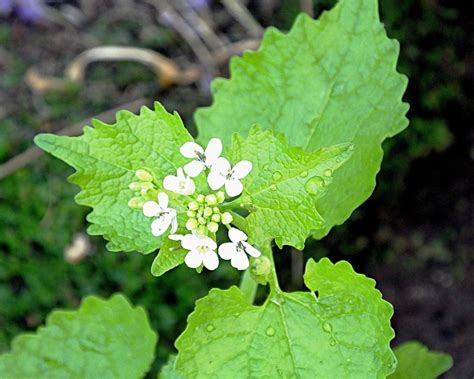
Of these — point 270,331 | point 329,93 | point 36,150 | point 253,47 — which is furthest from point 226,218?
point 253,47

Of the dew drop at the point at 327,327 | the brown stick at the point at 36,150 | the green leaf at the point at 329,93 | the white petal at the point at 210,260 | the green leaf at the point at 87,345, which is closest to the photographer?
the white petal at the point at 210,260

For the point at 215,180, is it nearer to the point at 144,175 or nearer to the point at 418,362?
the point at 144,175

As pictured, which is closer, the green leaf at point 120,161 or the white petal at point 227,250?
the white petal at point 227,250

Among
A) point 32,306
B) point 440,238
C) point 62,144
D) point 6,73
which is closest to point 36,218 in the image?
point 32,306

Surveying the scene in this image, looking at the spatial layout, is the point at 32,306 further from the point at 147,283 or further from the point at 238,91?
the point at 238,91

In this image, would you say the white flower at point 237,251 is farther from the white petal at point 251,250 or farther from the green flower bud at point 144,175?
the green flower bud at point 144,175

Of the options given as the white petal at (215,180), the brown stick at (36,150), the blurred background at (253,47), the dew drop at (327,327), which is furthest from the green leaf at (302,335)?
the brown stick at (36,150)

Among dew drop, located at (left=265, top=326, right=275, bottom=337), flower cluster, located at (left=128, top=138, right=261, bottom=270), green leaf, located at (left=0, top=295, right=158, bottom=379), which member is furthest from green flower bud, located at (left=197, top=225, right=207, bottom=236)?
green leaf, located at (left=0, top=295, right=158, bottom=379)
